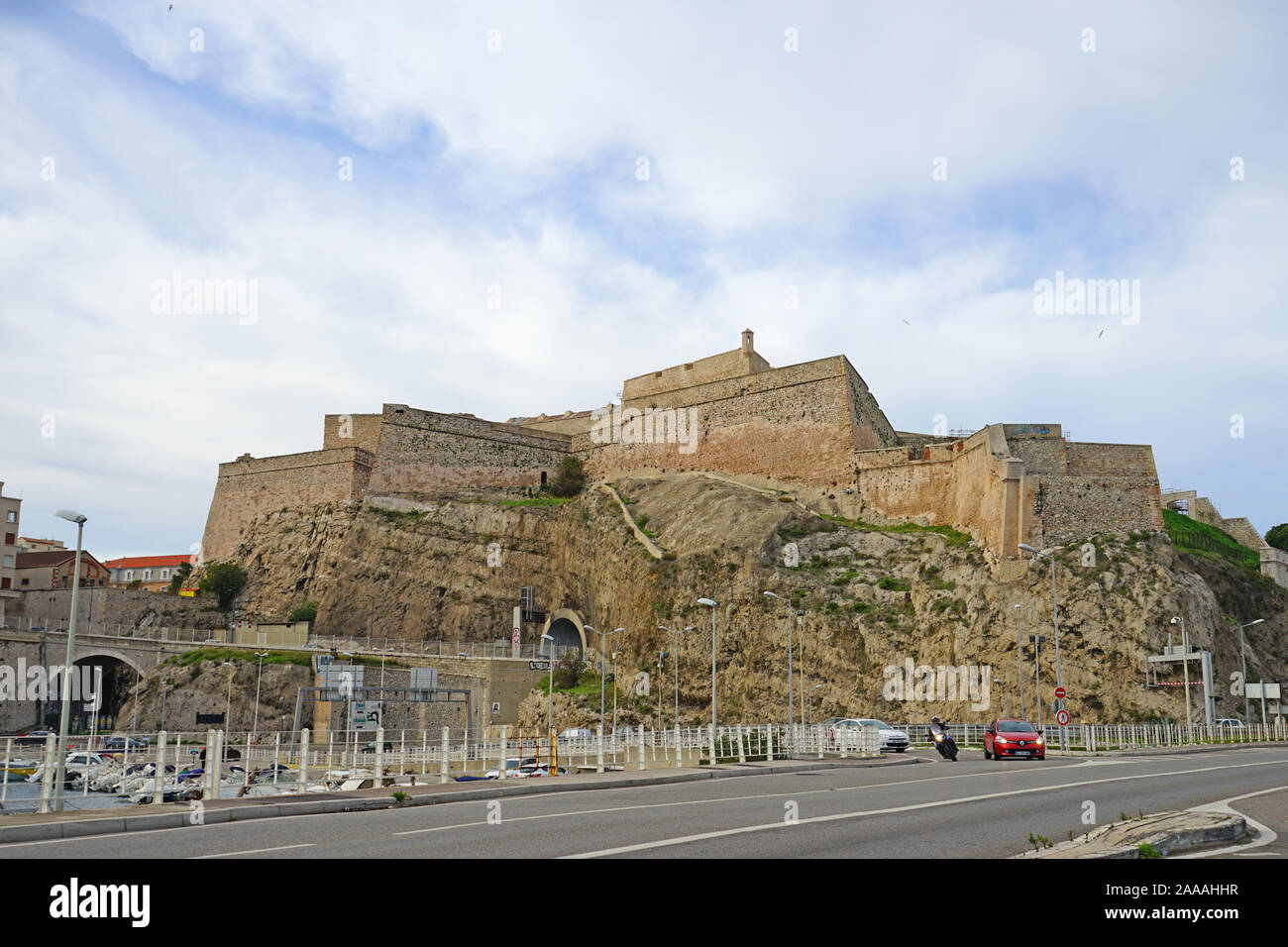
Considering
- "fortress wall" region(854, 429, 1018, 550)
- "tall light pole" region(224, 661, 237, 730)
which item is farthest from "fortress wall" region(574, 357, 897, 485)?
"tall light pole" region(224, 661, 237, 730)

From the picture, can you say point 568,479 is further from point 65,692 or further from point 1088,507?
point 65,692

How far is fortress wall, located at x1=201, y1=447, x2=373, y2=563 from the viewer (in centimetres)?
8388

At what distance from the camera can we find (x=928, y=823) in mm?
12992

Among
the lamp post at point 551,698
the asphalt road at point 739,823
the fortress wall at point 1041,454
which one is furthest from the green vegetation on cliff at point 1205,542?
the asphalt road at point 739,823

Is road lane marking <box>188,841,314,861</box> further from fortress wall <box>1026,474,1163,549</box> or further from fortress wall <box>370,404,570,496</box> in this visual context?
fortress wall <box>370,404,570,496</box>

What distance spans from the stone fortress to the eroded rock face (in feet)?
7.05

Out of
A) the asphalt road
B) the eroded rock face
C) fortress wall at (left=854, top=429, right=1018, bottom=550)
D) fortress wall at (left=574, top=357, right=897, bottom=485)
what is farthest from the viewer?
fortress wall at (left=574, top=357, right=897, bottom=485)

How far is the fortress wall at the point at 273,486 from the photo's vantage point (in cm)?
8388

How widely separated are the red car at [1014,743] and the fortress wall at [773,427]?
1532 inches

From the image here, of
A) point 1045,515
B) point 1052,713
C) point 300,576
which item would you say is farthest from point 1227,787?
point 300,576

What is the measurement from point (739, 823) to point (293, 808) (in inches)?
317

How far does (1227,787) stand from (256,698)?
199 feet

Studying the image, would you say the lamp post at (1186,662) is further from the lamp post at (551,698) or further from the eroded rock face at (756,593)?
the lamp post at (551,698)
